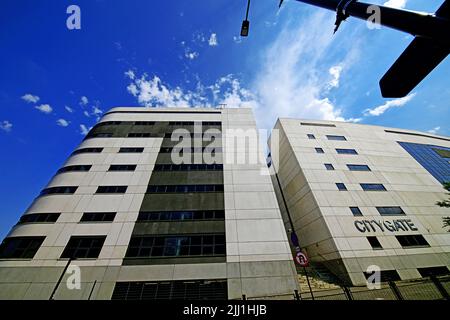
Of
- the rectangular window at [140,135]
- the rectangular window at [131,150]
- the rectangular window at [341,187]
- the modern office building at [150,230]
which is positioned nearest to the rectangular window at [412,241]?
the rectangular window at [341,187]

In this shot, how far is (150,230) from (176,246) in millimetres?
2938

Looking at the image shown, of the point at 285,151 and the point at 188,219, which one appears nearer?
the point at 188,219

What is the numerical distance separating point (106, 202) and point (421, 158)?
47.6 meters

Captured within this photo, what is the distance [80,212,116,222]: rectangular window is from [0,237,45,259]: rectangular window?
135 inches

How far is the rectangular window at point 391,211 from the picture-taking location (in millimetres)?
23441

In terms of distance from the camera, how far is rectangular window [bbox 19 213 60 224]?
17.8 m

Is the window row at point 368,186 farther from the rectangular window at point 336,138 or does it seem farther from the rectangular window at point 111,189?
the rectangular window at point 111,189

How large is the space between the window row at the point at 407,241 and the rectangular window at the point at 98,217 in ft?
90.1

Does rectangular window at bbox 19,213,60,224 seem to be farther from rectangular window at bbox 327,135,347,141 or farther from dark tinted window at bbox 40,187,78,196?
rectangular window at bbox 327,135,347,141
